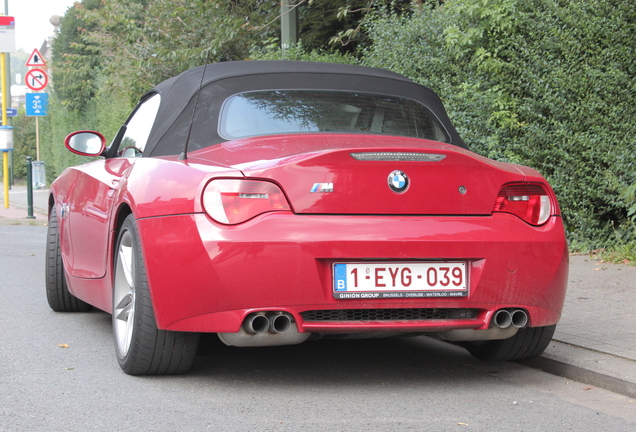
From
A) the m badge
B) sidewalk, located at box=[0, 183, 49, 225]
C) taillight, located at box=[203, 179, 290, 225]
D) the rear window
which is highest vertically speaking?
the rear window

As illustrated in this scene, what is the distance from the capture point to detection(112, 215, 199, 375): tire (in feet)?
13.7

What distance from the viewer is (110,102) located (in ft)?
82.7

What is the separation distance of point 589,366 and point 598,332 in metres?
0.86

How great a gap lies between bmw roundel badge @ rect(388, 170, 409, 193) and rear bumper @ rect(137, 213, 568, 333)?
13 cm

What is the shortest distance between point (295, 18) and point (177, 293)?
1107cm

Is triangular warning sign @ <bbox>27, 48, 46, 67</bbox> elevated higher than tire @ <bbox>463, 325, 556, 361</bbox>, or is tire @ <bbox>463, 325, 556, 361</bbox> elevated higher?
triangular warning sign @ <bbox>27, 48, 46, 67</bbox>

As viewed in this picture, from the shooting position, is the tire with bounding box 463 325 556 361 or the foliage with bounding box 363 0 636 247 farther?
the foliage with bounding box 363 0 636 247

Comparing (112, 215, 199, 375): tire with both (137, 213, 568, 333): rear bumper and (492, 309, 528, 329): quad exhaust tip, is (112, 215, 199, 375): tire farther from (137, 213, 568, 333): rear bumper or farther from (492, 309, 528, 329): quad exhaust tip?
(492, 309, 528, 329): quad exhaust tip

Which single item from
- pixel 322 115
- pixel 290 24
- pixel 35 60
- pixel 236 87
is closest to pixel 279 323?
pixel 322 115

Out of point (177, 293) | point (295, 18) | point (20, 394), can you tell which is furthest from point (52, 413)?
point (295, 18)

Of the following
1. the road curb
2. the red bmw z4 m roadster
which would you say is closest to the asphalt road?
the road curb

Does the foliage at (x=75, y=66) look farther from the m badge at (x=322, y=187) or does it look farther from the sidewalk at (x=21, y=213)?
the m badge at (x=322, y=187)

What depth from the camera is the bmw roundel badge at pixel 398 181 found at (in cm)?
395

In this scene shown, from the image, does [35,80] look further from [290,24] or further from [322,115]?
[322,115]
